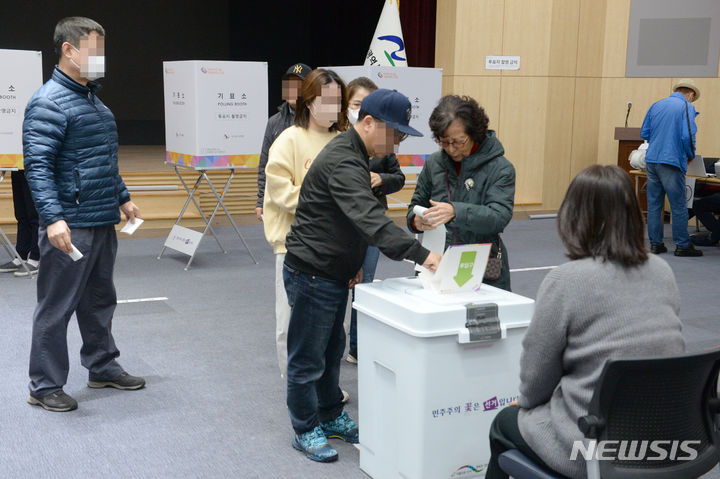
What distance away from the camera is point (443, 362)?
7.64ft

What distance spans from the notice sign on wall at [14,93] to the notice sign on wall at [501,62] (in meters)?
4.95

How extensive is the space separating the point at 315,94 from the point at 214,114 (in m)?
2.97

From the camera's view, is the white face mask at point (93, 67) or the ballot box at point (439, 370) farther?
the white face mask at point (93, 67)

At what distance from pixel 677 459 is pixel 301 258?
135 cm

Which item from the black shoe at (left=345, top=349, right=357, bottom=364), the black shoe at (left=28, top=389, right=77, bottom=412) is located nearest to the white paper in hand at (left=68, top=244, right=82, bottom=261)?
the black shoe at (left=28, top=389, right=77, bottom=412)

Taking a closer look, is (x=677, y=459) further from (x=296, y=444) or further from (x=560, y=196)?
(x=560, y=196)

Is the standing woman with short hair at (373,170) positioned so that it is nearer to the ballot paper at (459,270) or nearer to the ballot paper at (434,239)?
the ballot paper at (434,239)

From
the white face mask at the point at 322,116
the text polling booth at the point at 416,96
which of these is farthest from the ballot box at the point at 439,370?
the text polling booth at the point at 416,96

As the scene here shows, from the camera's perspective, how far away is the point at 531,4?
866cm

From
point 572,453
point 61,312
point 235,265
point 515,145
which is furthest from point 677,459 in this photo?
→ point 515,145

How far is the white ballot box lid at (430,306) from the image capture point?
2.28 metres

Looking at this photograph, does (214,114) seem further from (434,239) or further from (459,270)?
(459,270)

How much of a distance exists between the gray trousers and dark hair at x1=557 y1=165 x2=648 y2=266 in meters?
2.12
